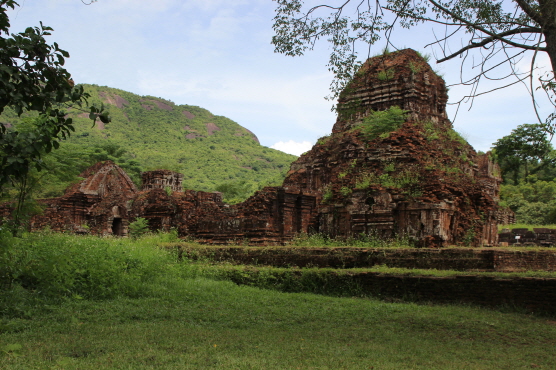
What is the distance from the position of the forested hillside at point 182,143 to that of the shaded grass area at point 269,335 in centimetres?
2959

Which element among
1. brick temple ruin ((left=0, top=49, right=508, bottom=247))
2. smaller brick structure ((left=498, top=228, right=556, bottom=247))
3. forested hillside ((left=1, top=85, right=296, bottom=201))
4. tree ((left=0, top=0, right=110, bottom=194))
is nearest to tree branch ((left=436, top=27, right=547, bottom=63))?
brick temple ruin ((left=0, top=49, right=508, bottom=247))

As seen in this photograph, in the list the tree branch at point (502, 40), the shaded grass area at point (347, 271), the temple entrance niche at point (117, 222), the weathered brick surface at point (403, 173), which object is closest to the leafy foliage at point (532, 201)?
the weathered brick surface at point (403, 173)

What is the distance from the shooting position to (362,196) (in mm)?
12828

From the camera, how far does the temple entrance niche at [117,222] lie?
17109mm

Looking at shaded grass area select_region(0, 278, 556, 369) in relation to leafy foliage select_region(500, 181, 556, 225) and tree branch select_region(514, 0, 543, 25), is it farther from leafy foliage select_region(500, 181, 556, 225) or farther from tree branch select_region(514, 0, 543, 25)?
leafy foliage select_region(500, 181, 556, 225)

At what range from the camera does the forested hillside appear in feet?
158

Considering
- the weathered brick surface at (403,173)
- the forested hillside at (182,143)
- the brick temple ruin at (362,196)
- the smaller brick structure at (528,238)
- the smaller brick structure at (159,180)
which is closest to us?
the weathered brick surface at (403,173)

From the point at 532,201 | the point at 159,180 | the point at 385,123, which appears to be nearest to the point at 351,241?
the point at 385,123

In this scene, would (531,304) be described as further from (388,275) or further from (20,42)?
(20,42)

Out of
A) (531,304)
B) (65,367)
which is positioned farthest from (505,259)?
(65,367)

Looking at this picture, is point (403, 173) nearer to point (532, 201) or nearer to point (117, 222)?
point (117, 222)

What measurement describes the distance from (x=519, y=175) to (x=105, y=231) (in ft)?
124

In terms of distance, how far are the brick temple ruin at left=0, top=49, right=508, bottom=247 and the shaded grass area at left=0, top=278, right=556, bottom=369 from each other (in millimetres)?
3896

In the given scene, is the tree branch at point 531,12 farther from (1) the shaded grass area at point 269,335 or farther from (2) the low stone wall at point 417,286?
(1) the shaded grass area at point 269,335
